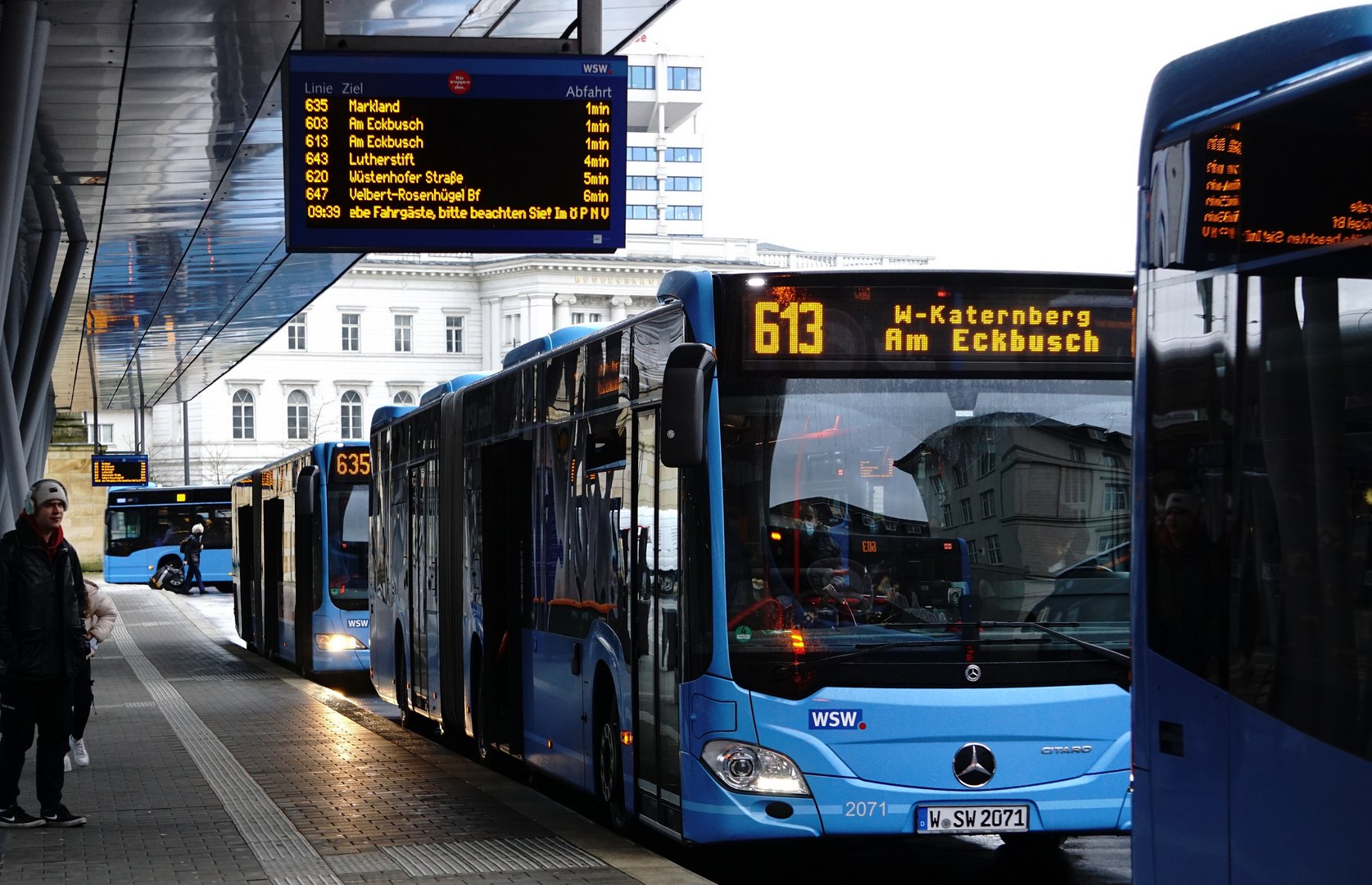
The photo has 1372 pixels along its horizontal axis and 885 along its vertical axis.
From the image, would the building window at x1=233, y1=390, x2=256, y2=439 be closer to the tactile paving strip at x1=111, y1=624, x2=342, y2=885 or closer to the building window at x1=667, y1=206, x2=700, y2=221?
the building window at x1=667, y1=206, x2=700, y2=221

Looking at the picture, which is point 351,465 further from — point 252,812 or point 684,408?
point 684,408

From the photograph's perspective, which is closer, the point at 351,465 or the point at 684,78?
the point at 351,465

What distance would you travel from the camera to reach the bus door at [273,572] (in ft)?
80.4

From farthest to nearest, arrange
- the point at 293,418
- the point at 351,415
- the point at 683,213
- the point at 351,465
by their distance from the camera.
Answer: the point at 683,213
the point at 351,415
the point at 293,418
the point at 351,465

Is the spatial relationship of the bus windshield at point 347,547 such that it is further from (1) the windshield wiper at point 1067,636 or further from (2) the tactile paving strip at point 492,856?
(1) the windshield wiper at point 1067,636

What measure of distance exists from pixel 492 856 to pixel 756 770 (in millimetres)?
1375

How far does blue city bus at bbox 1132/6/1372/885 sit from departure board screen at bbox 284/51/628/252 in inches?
175

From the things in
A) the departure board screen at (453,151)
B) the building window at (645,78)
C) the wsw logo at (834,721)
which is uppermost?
the building window at (645,78)

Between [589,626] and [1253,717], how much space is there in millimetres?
5212

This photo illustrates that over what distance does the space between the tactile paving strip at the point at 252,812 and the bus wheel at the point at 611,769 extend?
1444 millimetres

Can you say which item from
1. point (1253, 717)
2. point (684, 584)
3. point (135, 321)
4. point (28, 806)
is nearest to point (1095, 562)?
point (684, 584)

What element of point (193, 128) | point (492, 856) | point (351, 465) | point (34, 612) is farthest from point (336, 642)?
point (492, 856)

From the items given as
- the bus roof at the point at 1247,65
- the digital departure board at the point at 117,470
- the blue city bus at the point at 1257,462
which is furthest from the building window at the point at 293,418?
the blue city bus at the point at 1257,462

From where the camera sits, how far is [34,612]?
892 cm
